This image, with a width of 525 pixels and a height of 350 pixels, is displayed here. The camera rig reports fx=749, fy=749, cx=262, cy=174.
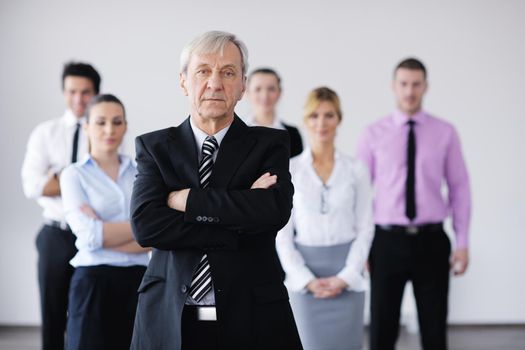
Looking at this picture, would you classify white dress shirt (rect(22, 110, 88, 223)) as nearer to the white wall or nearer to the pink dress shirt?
the pink dress shirt

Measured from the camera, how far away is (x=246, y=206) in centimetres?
218

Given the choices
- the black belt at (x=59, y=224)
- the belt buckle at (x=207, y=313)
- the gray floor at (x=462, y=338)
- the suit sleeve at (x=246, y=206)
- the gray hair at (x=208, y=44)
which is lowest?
the gray floor at (x=462, y=338)

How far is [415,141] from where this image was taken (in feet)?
14.8

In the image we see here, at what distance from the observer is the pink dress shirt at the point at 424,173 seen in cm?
443

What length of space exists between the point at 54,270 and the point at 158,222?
82.0 inches

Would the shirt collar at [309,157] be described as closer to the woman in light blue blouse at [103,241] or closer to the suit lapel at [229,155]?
the woman in light blue blouse at [103,241]

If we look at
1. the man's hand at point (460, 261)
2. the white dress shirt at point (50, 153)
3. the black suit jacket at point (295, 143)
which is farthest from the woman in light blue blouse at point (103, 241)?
the man's hand at point (460, 261)

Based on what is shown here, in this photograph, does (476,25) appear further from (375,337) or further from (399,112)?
(375,337)

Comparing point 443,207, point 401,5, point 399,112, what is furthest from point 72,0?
point 443,207

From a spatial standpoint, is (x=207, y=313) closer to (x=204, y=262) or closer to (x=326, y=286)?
(x=204, y=262)

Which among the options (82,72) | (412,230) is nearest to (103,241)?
(82,72)

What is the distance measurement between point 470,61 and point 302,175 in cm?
317

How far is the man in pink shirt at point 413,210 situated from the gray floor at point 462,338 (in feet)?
4.70

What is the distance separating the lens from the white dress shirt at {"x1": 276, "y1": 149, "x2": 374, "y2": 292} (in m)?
3.61
